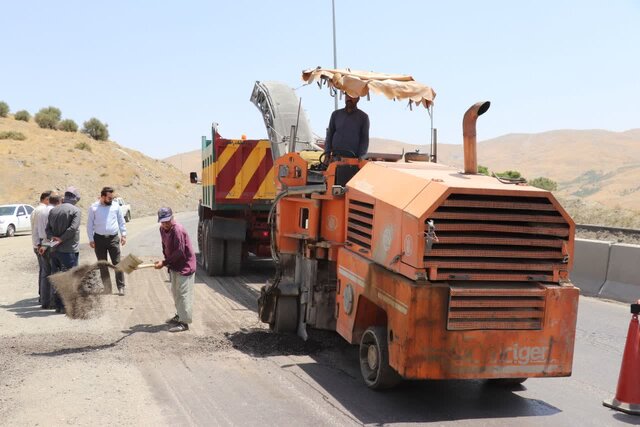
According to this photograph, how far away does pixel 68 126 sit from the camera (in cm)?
6281

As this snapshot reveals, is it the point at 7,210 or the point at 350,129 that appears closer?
the point at 350,129

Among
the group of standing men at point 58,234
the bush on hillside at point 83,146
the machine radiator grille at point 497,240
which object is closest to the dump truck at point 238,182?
the group of standing men at point 58,234

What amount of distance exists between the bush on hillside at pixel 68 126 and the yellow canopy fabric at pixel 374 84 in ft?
196

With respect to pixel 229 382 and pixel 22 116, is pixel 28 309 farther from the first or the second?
pixel 22 116

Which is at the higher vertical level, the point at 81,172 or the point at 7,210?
the point at 81,172

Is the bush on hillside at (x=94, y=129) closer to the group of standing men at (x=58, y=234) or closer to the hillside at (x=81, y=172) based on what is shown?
the hillside at (x=81, y=172)

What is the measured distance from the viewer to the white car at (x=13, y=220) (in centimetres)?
2312

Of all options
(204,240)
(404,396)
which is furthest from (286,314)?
(204,240)

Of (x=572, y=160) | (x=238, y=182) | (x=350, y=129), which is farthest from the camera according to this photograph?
(x=572, y=160)

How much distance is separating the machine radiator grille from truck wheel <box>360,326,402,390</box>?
95 centimetres

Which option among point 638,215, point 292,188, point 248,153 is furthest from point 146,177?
point 292,188

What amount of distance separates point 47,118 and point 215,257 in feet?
180

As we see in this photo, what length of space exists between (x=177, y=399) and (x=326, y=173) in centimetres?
288

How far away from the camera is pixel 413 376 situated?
5.34 m
